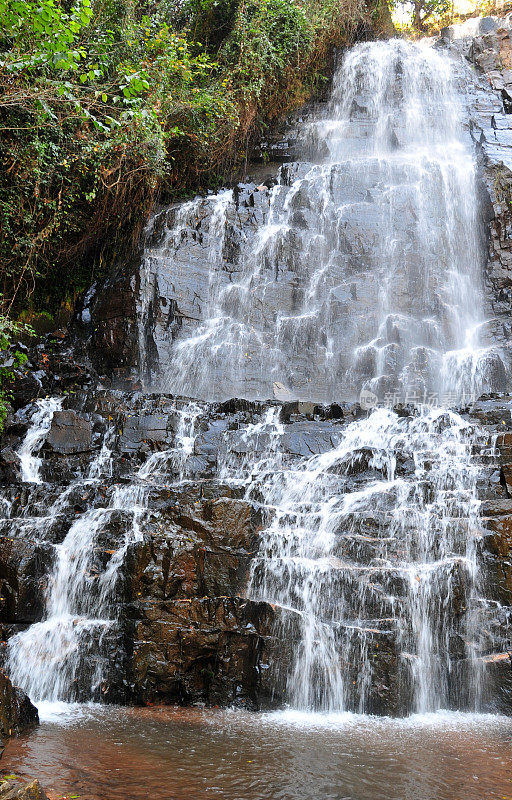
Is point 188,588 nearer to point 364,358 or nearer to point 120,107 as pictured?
point 364,358

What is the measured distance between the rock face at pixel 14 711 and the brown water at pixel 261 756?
0.14m

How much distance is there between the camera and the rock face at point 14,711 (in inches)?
189

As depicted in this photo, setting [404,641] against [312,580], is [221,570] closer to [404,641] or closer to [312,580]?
[312,580]

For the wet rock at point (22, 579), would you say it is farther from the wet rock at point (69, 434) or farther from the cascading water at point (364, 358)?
the wet rock at point (69, 434)

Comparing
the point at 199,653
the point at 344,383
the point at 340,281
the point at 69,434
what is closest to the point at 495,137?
the point at 340,281

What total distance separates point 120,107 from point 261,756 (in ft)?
43.4

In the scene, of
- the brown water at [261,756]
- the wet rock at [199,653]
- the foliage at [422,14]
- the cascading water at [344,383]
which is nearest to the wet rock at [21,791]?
Answer: the brown water at [261,756]

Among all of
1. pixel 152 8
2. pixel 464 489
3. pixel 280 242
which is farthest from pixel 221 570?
pixel 152 8

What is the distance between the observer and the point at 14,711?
16.4ft

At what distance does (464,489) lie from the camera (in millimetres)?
7934

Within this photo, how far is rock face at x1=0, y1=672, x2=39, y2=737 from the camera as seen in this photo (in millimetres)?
4801

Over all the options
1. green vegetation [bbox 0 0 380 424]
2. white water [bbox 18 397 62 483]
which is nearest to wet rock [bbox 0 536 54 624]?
white water [bbox 18 397 62 483]

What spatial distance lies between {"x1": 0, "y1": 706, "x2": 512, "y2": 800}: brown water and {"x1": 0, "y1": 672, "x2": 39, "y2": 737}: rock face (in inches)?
5.4

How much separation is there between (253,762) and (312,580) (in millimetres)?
2687
